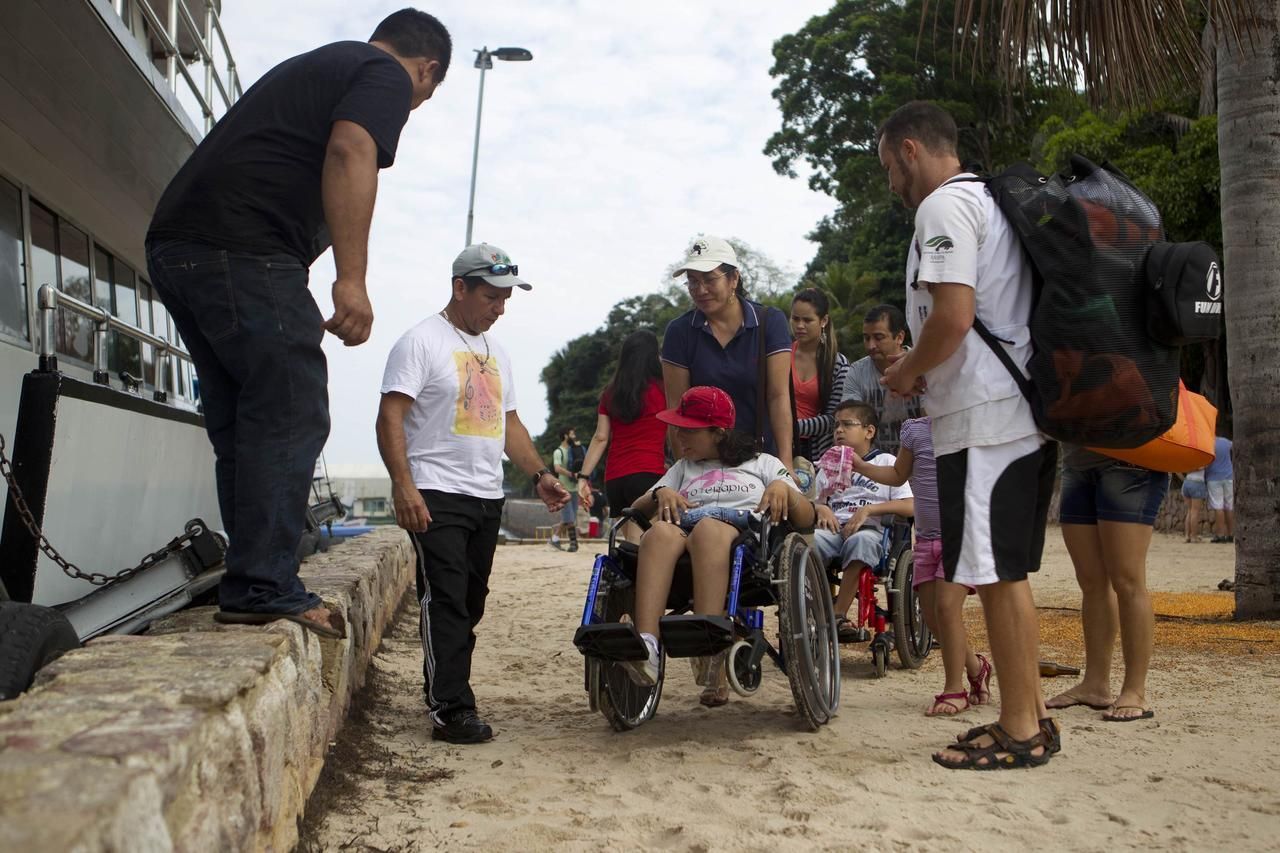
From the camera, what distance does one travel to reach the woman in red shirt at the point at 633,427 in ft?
21.4

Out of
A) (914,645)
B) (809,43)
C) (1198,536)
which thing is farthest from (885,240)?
(914,645)

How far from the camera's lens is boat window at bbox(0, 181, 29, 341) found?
6.16m

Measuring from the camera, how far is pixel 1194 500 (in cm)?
1814

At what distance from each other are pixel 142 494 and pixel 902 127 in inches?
162

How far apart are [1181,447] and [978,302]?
3.13ft

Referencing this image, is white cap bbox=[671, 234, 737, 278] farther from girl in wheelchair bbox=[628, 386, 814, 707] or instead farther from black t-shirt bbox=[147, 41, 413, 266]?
black t-shirt bbox=[147, 41, 413, 266]

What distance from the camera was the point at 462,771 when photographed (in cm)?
427

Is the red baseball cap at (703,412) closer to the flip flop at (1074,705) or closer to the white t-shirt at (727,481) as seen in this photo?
the white t-shirt at (727,481)

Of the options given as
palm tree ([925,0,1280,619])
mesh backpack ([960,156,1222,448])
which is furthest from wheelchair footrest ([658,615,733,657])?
palm tree ([925,0,1280,619])

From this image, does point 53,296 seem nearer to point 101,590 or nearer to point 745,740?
point 101,590

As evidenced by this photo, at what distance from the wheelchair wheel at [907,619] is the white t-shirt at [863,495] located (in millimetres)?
263

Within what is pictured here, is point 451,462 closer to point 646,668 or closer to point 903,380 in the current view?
point 646,668

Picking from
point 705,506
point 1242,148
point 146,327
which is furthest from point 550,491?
point 146,327

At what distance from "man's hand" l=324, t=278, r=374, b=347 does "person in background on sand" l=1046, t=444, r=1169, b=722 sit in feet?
9.38
